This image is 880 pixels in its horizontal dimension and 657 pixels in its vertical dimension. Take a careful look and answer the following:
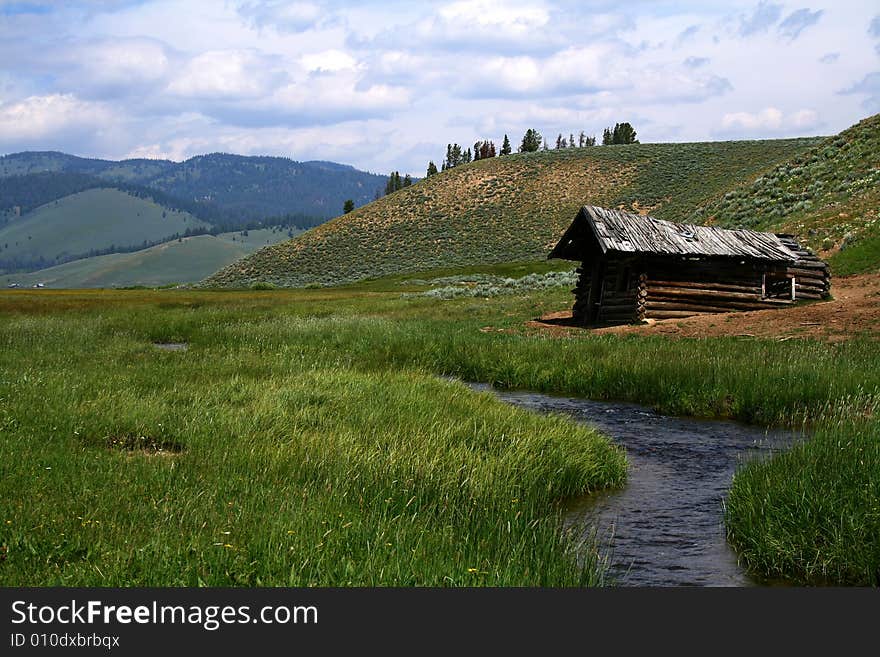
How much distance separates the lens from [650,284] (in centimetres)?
2964

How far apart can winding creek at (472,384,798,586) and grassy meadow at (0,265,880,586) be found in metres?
0.35

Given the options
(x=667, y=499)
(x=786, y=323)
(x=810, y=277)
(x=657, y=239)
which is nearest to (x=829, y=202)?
(x=810, y=277)

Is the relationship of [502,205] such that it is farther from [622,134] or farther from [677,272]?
[677,272]

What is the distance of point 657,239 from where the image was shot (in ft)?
95.0

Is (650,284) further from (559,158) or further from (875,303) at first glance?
(559,158)

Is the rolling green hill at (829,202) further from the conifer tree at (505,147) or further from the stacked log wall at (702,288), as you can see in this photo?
the conifer tree at (505,147)

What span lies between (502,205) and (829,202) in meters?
74.8

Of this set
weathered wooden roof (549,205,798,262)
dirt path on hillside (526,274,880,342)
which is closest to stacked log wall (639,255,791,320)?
weathered wooden roof (549,205,798,262)

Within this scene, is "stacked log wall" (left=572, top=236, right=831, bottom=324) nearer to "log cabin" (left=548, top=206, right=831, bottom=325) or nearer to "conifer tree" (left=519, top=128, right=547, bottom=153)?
"log cabin" (left=548, top=206, right=831, bottom=325)

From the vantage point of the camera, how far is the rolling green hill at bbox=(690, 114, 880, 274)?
3634cm

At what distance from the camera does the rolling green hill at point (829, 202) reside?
36.3m

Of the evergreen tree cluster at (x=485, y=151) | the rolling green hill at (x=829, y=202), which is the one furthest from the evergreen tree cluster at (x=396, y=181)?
the rolling green hill at (x=829, y=202)

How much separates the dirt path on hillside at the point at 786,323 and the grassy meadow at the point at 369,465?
2.83 m

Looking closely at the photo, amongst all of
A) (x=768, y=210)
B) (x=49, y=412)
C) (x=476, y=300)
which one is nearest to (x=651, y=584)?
(x=49, y=412)
